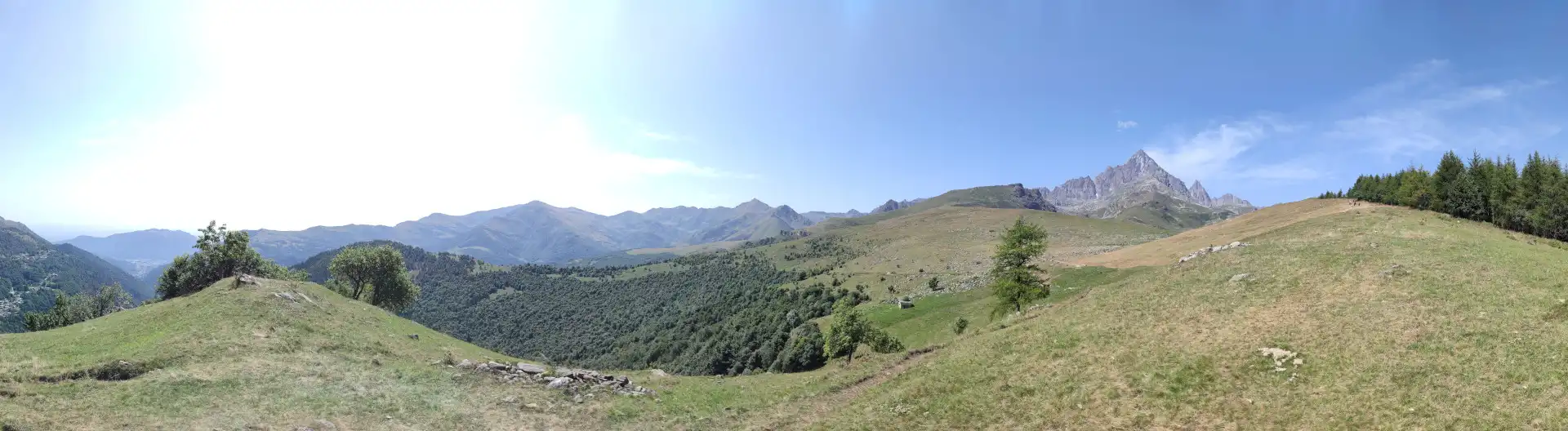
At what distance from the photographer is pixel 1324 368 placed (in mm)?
19688

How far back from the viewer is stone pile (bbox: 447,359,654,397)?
28.0 meters

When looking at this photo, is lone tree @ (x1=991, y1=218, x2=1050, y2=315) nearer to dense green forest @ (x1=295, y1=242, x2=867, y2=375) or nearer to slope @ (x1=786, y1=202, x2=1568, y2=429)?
slope @ (x1=786, y1=202, x2=1568, y2=429)

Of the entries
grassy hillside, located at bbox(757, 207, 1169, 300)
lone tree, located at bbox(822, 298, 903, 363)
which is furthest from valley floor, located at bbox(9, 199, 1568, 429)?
grassy hillside, located at bbox(757, 207, 1169, 300)

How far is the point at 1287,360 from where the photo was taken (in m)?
21.0

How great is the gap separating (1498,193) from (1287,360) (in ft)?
231

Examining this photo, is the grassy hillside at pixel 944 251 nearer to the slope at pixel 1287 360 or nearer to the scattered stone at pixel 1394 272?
the slope at pixel 1287 360

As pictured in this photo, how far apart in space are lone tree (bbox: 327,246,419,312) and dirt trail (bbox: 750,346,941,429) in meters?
73.6

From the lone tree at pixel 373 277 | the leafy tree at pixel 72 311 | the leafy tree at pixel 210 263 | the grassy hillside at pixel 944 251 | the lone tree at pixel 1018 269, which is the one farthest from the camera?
the grassy hillside at pixel 944 251

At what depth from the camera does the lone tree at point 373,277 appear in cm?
7281

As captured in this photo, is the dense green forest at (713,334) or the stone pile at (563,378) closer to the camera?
the stone pile at (563,378)

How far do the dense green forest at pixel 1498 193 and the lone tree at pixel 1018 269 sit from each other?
172 feet

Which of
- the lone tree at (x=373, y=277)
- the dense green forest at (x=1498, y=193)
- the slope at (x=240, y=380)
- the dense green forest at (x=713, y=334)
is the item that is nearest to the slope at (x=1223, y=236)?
the dense green forest at (x=1498, y=193)

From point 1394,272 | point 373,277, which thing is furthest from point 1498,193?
point 373,277

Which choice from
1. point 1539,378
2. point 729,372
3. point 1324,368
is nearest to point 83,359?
point 1324,368
